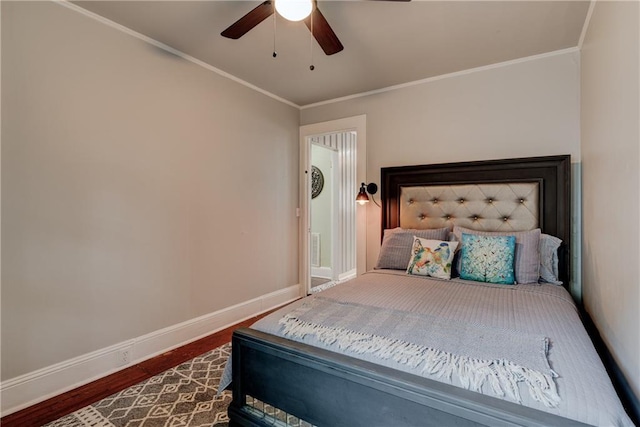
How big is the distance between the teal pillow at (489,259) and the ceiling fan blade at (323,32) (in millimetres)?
1721

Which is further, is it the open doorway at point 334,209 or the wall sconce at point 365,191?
the open doorway at point 334,209

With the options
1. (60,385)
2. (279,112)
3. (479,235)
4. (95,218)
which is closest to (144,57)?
(95,218)

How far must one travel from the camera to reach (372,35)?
7.48 feet

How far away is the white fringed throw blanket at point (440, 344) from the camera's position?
3.22 ft

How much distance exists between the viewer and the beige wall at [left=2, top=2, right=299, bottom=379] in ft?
5.81

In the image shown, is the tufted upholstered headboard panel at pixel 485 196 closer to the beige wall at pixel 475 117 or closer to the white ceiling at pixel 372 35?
the beige wall at pixel 475 117

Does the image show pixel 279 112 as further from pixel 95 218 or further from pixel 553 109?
pixel 553 109

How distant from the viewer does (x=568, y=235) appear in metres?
2.39

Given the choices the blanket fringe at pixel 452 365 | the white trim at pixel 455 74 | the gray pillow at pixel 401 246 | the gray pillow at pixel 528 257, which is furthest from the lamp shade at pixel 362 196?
the blanket fringe at pixel 452 365

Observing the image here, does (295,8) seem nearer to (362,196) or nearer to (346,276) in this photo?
Result: (362,196)

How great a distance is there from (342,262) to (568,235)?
9.80ft

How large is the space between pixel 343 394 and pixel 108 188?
2.06 meters

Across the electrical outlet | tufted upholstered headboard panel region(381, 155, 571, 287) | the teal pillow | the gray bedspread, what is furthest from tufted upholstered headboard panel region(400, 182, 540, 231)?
the electrical outlet

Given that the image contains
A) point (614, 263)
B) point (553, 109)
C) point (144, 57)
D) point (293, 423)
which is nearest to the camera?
point (293, 423)
